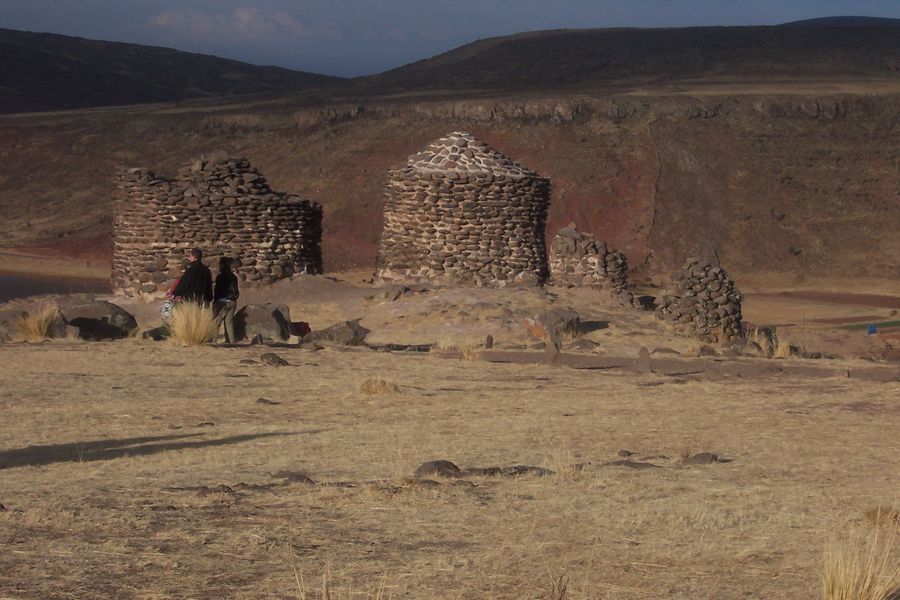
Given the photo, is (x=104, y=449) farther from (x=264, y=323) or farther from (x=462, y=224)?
(x=462, y=224)

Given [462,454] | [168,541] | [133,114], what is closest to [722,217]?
[133,114]

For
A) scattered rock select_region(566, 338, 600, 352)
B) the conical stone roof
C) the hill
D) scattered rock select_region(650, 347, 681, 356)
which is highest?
the hill

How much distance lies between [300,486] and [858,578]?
3515mm

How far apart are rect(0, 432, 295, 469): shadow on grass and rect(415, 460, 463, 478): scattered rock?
2.09 m

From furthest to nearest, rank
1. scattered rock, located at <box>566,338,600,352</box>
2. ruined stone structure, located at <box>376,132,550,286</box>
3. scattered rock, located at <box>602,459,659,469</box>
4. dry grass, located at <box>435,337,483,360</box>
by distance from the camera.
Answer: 1. ruined stone structure, located at <box>376,132,550,286</box>
2. scattered rock, located at <box>566,338,600,352</box>
3. dry grass, located at <box>435,337,483,360</box>
4. scattered rock, located at <box>602,459,659,469</box>

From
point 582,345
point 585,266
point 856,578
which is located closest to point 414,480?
point 856,578

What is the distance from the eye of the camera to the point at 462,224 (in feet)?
82.8

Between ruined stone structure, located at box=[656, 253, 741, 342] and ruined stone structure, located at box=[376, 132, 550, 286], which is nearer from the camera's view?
ruined stone structure, located at box=[656, 253, 741, 342]

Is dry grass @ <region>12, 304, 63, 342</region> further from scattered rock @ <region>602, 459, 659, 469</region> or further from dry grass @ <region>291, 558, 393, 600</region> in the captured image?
dry grass @ <region>291, 558, 393, 600</region>

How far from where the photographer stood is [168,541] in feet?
20.7

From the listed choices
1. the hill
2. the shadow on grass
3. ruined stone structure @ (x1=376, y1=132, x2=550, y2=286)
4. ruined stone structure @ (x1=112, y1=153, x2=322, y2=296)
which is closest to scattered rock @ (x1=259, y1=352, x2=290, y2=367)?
the shadow on grass

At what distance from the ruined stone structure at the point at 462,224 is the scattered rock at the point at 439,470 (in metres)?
16.5

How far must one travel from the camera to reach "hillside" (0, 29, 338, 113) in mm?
127250

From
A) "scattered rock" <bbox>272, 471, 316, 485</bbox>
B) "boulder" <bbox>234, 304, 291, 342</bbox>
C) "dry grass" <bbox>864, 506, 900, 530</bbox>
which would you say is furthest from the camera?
"boulder" <bbox>234, 304, 291, 342</bbox>
